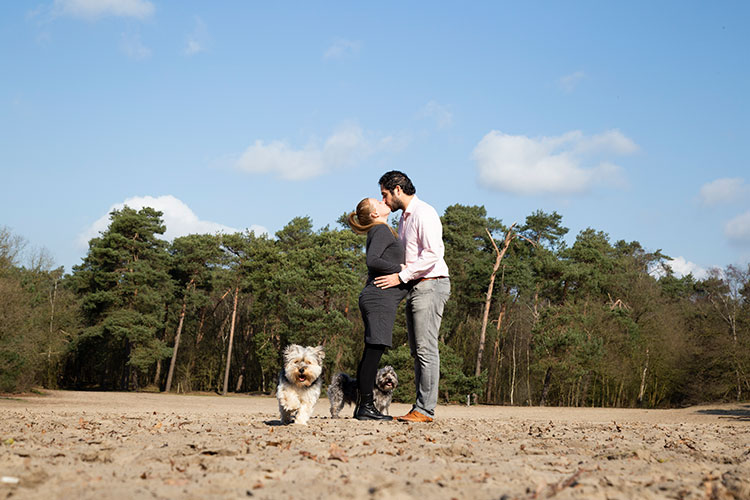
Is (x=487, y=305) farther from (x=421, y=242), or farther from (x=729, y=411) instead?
(x=421, y=242)

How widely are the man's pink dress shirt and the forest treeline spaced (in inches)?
878

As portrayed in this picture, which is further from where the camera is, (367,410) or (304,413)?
(367,410)

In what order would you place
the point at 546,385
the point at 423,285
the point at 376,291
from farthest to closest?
the point at 546,385
the point at 376,291
the point at 423,285

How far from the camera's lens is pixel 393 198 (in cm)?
712

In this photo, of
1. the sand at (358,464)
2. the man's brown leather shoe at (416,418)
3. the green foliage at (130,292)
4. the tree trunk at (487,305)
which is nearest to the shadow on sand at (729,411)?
the tree trunk at (487,305)

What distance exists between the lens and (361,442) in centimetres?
500

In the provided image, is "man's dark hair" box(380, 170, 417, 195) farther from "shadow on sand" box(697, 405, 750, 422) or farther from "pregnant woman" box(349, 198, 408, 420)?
"shadow on sand" box(697, 405, 750, 422)

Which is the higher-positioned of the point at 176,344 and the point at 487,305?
the point at 487,305

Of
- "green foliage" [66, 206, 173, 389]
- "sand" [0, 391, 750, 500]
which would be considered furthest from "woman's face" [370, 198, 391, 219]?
"green foliage" [66, 206, 173, 389]

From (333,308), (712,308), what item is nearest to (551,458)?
(333,308)

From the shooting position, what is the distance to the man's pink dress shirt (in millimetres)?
6727

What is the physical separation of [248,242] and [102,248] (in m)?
8.98

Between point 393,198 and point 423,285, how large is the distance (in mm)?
1047

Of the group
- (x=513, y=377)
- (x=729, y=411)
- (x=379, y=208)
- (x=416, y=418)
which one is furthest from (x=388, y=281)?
(x=513, y=377)
